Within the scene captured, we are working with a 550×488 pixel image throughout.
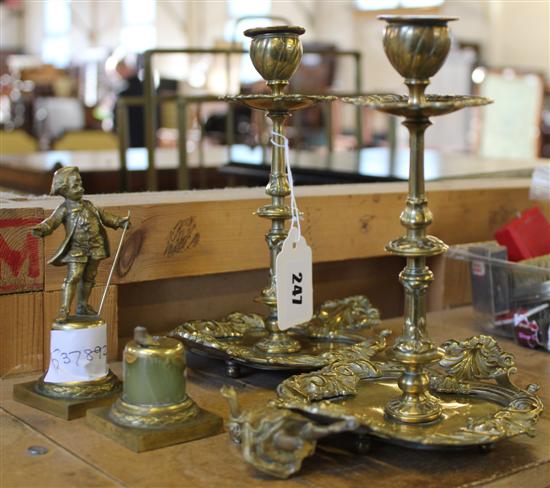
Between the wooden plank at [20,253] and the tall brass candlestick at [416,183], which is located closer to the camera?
the tall brass candlestick at [416,183]

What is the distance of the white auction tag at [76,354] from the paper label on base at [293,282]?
21 cm

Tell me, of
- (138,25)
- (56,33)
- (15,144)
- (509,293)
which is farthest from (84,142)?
(56,33)

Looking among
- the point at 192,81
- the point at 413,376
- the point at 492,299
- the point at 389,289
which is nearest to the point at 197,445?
the point at 413,376

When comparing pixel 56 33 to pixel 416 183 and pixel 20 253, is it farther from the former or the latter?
pixel 416 183

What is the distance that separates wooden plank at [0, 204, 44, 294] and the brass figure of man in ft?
0.52

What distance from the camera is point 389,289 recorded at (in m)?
1.75

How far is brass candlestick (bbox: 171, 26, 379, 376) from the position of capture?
1140mm

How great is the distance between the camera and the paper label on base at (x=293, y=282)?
1.08m

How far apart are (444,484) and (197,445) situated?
26 cm

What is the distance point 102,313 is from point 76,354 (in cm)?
24

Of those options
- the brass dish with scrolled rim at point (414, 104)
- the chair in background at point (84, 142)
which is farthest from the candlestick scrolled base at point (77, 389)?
the chair in background at point (84, 142)

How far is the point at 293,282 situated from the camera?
3.59 feet

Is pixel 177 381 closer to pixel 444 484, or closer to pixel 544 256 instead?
pixel 444 484

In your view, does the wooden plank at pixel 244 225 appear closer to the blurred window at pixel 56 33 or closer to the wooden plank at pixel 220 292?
the wooden plank at pixel 220 292
